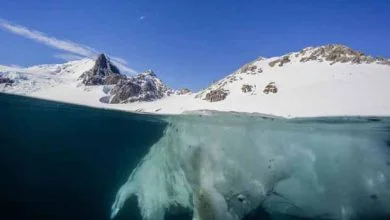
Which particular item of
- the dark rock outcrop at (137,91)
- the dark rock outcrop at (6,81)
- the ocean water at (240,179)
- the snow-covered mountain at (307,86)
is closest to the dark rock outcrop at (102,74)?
the dark rock outcrop at (137,91)

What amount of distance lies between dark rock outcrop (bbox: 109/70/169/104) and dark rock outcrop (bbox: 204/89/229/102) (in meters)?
17.6

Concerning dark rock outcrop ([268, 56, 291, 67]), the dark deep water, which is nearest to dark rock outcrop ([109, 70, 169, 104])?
the dark deep water

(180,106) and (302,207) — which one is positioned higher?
(180,106)

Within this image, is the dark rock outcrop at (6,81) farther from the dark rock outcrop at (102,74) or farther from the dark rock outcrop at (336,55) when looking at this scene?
the dark rock outcrop at (336,55)

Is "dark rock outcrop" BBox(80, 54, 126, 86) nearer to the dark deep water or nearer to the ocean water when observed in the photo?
the dark deep water

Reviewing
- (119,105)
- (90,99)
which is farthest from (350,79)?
(90,99)

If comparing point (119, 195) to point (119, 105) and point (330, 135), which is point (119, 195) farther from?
point (119, 105)

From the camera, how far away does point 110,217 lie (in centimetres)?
1916

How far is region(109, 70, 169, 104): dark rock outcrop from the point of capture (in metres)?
40.7

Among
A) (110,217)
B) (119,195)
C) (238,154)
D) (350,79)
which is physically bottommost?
(110,217)

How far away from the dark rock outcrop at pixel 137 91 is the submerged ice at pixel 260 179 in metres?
19.9

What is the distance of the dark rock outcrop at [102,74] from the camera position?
58172 mm

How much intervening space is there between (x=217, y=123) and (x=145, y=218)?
11863 mm

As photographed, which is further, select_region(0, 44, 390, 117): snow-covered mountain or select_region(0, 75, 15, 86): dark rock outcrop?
select_region(0, 75, 15, 86): dark rock outcrop
